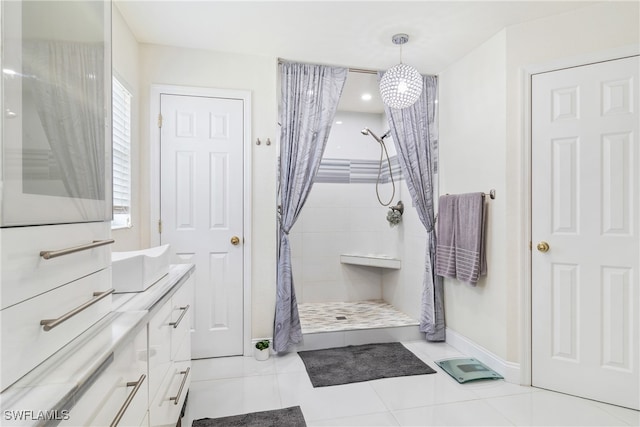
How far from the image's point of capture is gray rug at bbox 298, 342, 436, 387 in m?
2.33

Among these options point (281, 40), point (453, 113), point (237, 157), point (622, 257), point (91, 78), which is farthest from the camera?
point (453, 113)

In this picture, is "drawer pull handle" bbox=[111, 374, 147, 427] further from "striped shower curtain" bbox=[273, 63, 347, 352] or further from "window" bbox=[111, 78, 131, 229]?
"striped shower curtain" bbox=[273, 63, 347, 352]

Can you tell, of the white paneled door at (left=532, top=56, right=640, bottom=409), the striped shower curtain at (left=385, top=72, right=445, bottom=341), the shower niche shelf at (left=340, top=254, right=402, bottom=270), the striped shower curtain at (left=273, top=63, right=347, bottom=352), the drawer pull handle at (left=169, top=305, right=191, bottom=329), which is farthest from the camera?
the shower niche shelf at (left=340, top=254, right=402, bottom=270)

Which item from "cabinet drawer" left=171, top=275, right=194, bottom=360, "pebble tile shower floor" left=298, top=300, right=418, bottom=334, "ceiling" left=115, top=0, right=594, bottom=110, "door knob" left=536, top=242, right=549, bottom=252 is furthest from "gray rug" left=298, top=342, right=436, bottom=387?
"ceiling" left=115, top=0, right=594, bottom=110

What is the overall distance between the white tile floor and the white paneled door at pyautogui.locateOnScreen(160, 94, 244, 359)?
394mm

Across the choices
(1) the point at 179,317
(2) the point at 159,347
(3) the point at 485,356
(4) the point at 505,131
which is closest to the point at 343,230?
(3) the point at 485,356

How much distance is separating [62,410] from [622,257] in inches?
106

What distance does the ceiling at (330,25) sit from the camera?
2.08m

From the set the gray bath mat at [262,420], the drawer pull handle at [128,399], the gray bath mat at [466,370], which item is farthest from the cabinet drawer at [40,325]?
the gray bath mat at [466,370]

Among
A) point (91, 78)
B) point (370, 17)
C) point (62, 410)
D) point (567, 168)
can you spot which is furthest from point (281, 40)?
point (62, 410)

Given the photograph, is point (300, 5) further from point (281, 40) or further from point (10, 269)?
point (10, 269)

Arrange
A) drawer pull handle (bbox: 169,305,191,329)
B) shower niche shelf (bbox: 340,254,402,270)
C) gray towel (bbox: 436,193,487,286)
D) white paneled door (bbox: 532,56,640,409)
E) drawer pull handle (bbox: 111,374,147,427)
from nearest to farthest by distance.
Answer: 1. drawer pull handle (bbox: 111,374,147,427)
2. drawer pull handle (bbox: 169,305,191,329)
3. white paneled door (bbox: 532,56,640,409)
4. gray towel (bbox: 436,193,487,286)
5. shower niche shelf (bbox: 340,254,402,270)

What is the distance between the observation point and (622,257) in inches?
76.9

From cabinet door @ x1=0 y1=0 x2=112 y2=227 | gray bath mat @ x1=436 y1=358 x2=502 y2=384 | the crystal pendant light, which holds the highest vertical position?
the crystal pendant light
